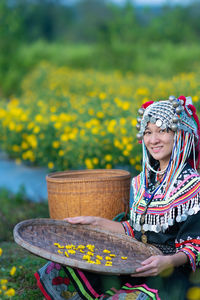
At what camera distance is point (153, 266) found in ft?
6.09

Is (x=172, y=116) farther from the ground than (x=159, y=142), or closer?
farther from the ground

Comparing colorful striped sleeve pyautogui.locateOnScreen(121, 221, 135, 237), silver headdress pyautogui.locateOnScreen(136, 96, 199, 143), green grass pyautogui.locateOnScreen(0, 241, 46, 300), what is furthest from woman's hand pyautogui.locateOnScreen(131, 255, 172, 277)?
green grass pyautogui.locateOnScreen(0, 241, 46, 300)

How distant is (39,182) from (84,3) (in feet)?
139

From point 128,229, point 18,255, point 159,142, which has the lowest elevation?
point 18,255

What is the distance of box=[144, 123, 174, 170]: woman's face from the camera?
2139 mm

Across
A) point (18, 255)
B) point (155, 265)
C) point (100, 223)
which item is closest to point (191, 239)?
point (155, 265)

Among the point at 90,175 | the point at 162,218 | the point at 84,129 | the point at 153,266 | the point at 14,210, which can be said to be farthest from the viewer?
A: the point at 84,129

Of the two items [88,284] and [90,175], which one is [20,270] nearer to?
A: [90,175]

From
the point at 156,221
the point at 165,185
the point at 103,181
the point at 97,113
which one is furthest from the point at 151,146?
the point at 97,113

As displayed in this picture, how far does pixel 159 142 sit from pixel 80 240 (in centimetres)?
65

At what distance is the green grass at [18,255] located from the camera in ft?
8.48

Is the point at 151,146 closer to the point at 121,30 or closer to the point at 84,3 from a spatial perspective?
the point at 121,30

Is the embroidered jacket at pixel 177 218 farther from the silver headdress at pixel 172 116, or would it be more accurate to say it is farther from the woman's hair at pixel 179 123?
the silver headdress at pixel 172 116

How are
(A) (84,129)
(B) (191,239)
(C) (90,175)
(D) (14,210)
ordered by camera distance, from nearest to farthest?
(B) (191,239), (C) (90,175), (D) (14,210), (A) (84,129)
